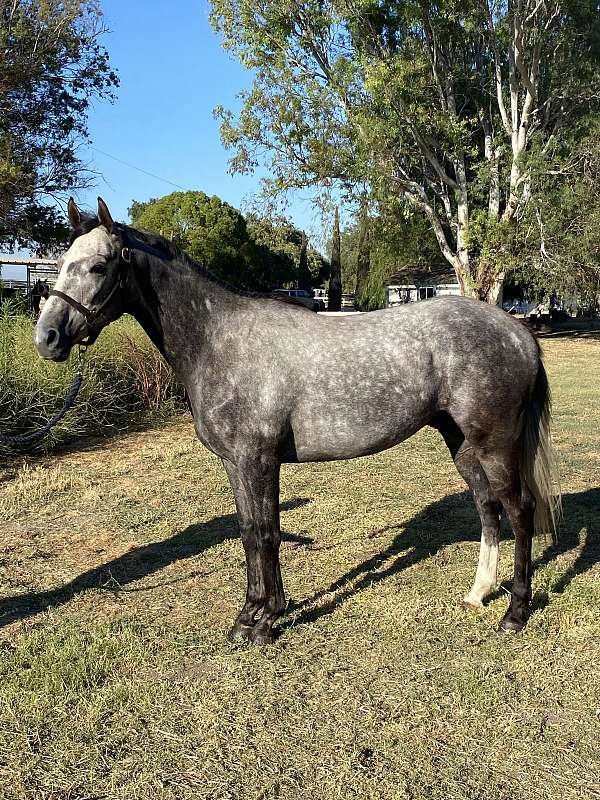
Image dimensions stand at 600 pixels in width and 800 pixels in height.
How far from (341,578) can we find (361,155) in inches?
673

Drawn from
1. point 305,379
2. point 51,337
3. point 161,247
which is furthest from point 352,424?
point 51,337

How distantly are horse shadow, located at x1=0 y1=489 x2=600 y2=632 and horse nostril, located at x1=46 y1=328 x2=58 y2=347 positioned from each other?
194cm

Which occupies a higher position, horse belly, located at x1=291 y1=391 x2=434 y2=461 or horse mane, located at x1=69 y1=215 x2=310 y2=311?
horse mane, located at x1=69 y1=215 x2=310 y2=311

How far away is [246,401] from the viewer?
344 centimetres

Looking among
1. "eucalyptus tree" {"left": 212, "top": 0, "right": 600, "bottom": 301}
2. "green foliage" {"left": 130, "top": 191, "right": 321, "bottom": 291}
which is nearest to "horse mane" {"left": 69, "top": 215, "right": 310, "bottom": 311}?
"eucalyptus tree" {"left": 212, "top": 0, "right": 600, "bottom": 301}

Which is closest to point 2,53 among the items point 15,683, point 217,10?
point 217,10

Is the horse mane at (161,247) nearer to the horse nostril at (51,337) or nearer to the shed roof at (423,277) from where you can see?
the horse nostril at (51,337)

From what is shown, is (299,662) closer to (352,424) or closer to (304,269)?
(352,424)

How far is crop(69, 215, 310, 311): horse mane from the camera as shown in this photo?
3.21 m

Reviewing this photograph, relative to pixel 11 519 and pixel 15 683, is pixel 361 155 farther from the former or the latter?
pixel 15 683

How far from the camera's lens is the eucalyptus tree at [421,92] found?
1830cm

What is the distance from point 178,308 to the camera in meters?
3.52

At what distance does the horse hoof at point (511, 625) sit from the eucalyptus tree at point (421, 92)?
55.2 feet

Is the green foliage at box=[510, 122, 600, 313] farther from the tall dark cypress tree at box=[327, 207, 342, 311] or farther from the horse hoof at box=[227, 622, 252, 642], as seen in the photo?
the tall dark cypress tree at box=[327, 207, 342, 311]
